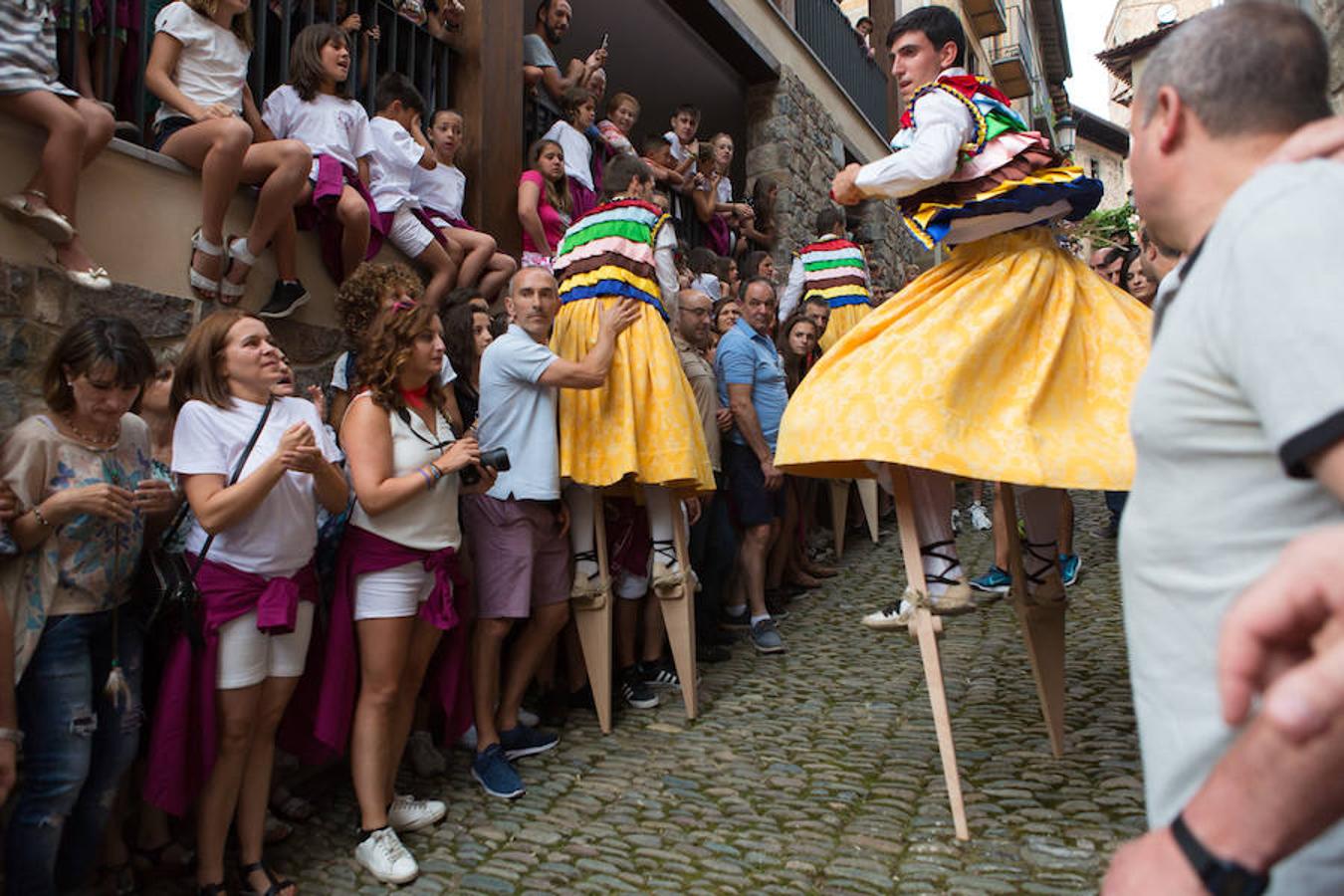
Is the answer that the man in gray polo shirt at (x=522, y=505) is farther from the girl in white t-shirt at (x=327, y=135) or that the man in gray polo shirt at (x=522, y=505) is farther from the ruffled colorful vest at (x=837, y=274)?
the ruffled colorful vest at (x=837, y=274)

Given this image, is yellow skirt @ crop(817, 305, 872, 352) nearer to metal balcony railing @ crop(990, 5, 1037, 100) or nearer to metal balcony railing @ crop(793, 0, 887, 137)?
metal balcony railing @ crop(793, 0, 887, 137)

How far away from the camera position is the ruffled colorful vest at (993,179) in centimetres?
280

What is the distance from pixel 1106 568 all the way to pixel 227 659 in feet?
18.7

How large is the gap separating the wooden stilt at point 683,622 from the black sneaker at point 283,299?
5.59 feet

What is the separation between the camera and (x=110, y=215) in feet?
10.4

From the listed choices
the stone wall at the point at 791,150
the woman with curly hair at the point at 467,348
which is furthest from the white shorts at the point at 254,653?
the stone wall at the point at 791,150

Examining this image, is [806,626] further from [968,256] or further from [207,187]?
[207,187]

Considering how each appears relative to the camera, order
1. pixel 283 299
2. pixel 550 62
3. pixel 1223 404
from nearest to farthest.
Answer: pixel 1223 404 → pixel 283 299 → pixel 550 62

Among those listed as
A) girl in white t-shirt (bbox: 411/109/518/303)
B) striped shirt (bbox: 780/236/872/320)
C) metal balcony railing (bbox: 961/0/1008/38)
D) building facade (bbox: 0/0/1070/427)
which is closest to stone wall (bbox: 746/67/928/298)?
building facade (bbox: 0/0/1070/427)

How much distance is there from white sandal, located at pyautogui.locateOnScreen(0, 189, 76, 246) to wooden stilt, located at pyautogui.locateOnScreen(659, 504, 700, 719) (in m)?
2.36

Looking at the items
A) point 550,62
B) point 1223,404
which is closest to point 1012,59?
point 550,62

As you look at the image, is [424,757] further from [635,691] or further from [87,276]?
[87,276]

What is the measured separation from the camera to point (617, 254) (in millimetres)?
4086

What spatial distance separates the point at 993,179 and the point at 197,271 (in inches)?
105
